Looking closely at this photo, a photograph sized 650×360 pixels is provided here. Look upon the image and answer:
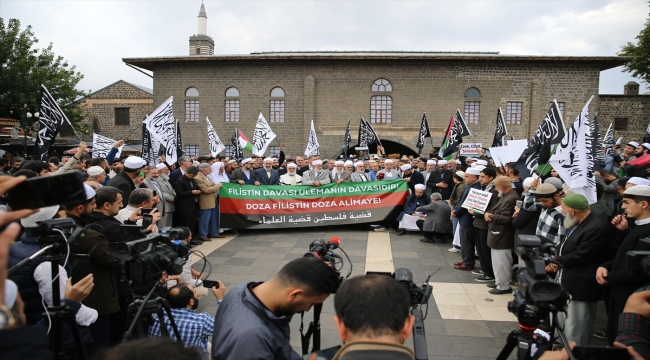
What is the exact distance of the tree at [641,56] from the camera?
2936 cm

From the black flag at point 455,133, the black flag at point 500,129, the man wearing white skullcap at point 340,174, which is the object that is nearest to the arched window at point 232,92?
the black flag at point 455,133

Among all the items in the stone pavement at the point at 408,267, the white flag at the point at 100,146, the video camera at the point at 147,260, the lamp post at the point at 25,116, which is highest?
the lamp post at the point at 25,116

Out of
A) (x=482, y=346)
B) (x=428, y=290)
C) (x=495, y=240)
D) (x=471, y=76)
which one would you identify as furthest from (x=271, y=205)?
(x=471, y=76)

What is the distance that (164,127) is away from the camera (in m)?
9.70

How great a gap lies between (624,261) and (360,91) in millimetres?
23966

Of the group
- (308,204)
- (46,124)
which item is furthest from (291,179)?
(46,124)

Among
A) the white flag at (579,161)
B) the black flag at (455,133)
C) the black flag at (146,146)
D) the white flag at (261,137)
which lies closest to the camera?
the white flag at (579,161)

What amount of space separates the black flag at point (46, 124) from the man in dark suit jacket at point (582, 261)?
911 cm

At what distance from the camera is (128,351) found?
1138mm

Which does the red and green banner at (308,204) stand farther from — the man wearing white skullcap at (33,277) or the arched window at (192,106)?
the arched window at (192,106)

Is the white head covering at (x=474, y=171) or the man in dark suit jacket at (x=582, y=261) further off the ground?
the white head covering at (x=474, y=171)

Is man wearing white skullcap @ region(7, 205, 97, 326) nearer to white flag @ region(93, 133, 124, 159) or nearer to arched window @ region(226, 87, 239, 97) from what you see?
white flag @ region(93, 133, 124, 159)

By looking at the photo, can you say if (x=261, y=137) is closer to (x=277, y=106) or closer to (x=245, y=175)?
(x=245, y=175)

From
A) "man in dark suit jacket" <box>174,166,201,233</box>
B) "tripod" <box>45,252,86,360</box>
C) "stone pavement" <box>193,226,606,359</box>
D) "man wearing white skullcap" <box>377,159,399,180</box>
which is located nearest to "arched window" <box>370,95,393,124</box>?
"man wearing white skullcap" <box>377,159,399,180</box>
